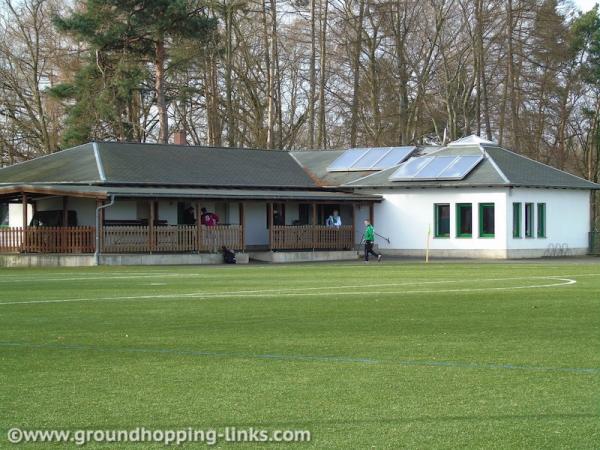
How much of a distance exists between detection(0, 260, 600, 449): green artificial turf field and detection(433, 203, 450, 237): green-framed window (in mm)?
26113

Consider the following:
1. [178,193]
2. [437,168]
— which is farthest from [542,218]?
[178,193]

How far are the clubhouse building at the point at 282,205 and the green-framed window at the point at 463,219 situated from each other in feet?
0.15

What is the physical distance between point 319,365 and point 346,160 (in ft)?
141

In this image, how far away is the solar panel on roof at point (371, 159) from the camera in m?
52.7

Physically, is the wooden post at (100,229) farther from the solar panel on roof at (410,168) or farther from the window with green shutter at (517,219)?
the window with green shutter at (517,219)

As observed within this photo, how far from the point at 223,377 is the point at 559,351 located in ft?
14.2

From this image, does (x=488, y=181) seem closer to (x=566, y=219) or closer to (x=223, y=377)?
(x=566, y=219)

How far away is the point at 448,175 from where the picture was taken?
47.8 metres

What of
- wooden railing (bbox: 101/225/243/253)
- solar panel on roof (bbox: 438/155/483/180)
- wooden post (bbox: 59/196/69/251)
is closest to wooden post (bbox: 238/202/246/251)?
wooden railing (bbox: 101/225/243/253)

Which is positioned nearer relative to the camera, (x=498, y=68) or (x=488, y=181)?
(x=488, y=181)

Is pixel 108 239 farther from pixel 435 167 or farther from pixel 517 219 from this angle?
pixel 517 219

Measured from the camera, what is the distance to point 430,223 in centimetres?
4844

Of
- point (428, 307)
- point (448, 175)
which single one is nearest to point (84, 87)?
point (448, 175)

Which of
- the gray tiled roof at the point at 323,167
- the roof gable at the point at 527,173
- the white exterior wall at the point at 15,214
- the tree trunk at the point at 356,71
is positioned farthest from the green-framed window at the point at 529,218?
the white exterior wall at the point at 15,214
